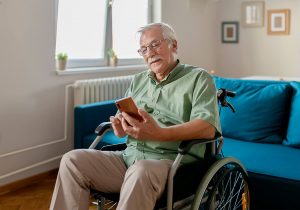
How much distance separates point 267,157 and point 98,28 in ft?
7.14

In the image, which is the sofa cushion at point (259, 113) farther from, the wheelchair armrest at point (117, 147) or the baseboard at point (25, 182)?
the baseboard at point (25, 182)

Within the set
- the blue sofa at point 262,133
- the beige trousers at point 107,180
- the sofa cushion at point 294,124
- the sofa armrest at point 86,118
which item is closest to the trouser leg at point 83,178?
the beige trousers at point 107,180

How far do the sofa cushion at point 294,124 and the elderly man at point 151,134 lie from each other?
0.90m

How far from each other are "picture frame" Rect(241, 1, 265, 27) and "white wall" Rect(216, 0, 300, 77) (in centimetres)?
5

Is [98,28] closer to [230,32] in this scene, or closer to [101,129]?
[101,129]

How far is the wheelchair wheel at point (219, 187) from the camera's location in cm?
153

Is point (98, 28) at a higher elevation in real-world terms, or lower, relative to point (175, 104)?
higher

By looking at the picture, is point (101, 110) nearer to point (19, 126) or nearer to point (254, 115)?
point (19, 126)

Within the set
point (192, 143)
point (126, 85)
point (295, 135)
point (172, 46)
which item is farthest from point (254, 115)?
point (126, 85)

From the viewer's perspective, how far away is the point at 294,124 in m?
2.40

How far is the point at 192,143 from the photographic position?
154 cm

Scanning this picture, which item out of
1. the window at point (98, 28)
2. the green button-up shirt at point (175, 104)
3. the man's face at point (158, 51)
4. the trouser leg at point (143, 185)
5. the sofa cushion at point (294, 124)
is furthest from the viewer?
the window at point (98, 28)

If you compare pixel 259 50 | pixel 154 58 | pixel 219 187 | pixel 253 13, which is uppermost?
pixel 253 13

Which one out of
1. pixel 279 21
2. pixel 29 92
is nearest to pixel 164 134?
pixel 29 92
